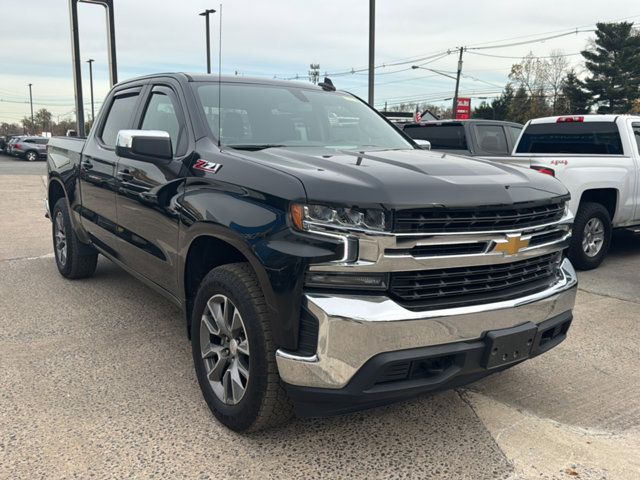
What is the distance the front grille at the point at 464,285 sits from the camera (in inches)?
97.3

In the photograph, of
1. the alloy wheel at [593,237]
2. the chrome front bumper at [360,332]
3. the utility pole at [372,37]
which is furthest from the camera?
the utility pole at [372,37]

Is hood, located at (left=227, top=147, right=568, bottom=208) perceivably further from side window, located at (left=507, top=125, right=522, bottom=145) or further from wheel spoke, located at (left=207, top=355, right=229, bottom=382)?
side window, located at (left=507, top=125, right=522, bottom=145)

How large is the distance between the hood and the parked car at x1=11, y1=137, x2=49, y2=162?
3788 centimetres

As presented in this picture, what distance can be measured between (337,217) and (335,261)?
195 mm

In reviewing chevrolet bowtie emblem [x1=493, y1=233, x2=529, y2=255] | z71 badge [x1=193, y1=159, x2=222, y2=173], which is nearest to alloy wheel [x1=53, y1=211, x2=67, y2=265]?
z71 badge [x1=193, y1=159, x2=222, y2=173]

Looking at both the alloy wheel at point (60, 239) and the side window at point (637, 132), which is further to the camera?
the side window at point (637, 132)

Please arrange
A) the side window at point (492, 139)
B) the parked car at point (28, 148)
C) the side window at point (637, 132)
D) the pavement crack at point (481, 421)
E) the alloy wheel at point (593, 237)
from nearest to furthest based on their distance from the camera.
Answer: the pavement crack at point (481, 421) → the alloy wheel at point (593, 237) → the side window at point (637, 132) → the side window at point (492, 139) → the parked car at point (28, 148)

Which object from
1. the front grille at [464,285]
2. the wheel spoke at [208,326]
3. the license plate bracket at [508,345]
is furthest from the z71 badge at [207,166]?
the license plate bracket at [508,345]

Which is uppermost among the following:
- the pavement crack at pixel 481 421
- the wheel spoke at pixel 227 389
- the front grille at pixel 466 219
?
the front grille at pixel 466 219

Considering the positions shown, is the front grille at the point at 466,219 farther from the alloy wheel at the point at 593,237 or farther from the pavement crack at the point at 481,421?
the alloy wheel at the point at 593,237

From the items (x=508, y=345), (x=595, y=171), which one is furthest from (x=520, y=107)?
(x=508, y=345)

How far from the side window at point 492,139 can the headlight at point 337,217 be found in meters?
7.48

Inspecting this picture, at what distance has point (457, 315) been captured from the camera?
8.19ft

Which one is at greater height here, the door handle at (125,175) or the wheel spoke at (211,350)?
the door handle at (125,175)
